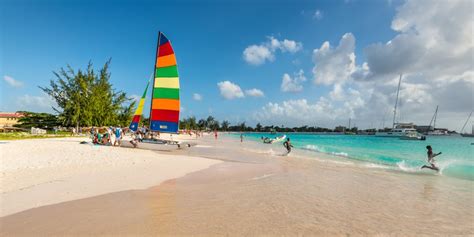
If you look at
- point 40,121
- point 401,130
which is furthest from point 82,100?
point 401,130

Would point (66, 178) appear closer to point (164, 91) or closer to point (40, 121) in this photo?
point (164, 91)

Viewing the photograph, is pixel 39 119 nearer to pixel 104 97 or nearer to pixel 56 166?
pixel 104 97

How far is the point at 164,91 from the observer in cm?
1730

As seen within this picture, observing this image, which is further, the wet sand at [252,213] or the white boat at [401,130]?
the white boat at [401,130]

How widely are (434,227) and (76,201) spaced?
746 cm

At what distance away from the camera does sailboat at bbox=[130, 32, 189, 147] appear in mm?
17297

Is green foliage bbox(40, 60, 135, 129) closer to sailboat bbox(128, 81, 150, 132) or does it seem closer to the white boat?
sailboat bbox(128, 81, 150, 132)

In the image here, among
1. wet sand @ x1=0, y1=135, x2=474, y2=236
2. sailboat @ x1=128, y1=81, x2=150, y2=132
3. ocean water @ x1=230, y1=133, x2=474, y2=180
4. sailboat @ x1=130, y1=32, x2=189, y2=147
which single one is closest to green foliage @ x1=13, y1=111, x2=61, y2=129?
sailboat @ x1=128, y1=81, x2=150, y2=132

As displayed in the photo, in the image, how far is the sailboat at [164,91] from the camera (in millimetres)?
17297

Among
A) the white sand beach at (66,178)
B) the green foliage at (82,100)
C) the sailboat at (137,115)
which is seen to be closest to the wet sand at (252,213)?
the white sand beach at (66,178)

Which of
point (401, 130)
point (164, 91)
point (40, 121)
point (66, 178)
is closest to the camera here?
point (66, 178)

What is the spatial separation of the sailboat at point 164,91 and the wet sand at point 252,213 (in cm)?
1051

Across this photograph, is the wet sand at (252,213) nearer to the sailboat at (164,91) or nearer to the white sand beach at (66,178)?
the white sand beach at (66,178)

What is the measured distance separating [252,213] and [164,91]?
14.2m
